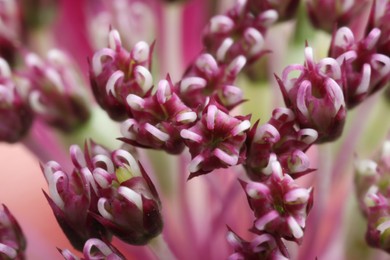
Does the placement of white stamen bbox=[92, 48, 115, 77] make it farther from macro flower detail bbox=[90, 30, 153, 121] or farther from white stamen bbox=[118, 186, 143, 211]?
white stamen bbox=[118, 186, 143, 211]

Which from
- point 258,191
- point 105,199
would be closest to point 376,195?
point 258,191

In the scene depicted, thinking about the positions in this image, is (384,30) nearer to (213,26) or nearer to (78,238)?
(213,26)

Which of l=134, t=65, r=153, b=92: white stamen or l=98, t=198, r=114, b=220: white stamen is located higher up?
l=134, t=65, r=153, b=92: white stamen

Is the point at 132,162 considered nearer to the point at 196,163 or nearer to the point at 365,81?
the point at 196,163

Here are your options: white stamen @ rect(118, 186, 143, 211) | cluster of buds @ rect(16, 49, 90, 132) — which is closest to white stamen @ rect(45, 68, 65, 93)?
cluster of buds @ rect(16, 49, 90, 132)

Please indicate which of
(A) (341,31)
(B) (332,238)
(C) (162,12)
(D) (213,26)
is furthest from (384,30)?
(C) (162,12)

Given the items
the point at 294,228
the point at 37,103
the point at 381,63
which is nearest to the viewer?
the point at 294,228
